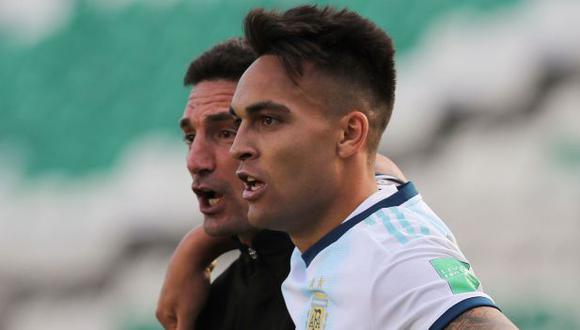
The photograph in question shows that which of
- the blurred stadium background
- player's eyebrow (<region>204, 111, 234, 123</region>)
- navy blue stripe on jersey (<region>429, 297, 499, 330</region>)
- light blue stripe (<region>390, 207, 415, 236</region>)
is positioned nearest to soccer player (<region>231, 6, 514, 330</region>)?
light blue stripe (<region>390, 207, 415, 236</region>)

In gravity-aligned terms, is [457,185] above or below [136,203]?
below

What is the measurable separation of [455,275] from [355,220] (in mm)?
258

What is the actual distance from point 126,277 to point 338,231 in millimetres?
3043

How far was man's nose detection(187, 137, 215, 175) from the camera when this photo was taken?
8.43 feet

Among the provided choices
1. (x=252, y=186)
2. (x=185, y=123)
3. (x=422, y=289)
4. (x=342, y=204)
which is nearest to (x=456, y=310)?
(x=422, y=289)

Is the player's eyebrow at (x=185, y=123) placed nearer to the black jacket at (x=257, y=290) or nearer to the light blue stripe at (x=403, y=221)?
the black jacket at (x=257, y=290)

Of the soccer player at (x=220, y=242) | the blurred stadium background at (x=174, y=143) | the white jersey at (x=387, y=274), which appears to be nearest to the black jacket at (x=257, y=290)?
the soccer player at (x=220, y=242)

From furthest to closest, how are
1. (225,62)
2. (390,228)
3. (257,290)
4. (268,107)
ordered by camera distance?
(225,62) < (257,290) < (268,107) < (390,228)

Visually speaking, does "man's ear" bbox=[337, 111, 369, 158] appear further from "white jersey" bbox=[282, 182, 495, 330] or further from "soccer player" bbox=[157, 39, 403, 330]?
"soccer player" bbox=[157, 39, 403, 330]

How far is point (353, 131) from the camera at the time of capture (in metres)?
1.95

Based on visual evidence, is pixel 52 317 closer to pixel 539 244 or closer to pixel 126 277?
pixel 126 277

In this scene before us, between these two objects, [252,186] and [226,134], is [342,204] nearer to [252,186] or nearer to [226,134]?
[252,186]

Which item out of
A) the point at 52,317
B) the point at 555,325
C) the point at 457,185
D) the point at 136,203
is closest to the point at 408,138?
the point at 457,185

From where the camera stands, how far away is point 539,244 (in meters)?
4.32
